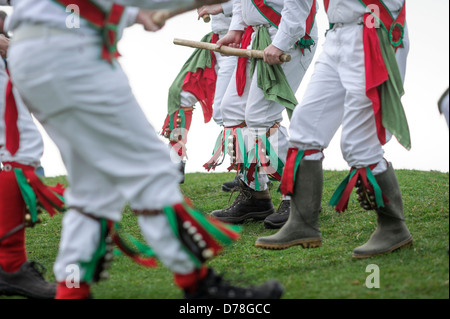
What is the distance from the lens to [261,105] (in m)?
4.39

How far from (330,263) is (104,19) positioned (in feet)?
5.84

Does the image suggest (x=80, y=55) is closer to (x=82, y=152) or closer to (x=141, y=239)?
(x=82, y=152)

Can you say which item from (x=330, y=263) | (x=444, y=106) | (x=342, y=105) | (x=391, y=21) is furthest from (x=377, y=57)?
(x=330, y=263)

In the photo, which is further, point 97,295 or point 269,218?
point 269,218

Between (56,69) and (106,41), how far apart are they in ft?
0.68

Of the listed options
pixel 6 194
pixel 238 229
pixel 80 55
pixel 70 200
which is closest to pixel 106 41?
pixel 80 55

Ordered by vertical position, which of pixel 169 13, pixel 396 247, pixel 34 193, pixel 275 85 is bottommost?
pixel 396 247

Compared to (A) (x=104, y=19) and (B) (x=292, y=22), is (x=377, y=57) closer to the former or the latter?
(B) (x=292, y=22)

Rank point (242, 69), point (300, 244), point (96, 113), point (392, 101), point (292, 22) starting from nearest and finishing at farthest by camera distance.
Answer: point (96, 113) → point (392, 101) → point (300, 244) → point (292, 22) → point (242, 69)

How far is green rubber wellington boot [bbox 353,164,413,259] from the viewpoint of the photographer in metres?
3.32

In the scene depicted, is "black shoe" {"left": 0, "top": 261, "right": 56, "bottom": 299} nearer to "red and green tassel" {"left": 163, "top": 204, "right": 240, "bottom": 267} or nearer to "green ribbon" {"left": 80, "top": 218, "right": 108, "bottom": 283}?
"green ribbon" {"left": 80, "top": 218, "right": 108, "bottom": 283}

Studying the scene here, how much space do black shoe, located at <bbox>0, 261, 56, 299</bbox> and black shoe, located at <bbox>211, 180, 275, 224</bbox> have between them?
1843 millimetres

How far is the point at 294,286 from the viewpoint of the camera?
2.90 m

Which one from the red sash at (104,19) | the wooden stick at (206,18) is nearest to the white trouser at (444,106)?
→ the red sash at (104,19)
